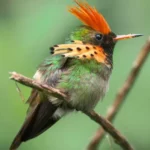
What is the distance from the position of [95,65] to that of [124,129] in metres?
0.36

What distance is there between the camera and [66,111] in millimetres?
2869

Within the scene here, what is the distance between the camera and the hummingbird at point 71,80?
109 inches

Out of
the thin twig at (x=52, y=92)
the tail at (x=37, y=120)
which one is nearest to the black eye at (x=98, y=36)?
the tail at (x=37, y=120)

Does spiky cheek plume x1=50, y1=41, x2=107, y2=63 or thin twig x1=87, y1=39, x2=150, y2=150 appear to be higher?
thin twig x1=87, y1=39, x2=150, y2=150

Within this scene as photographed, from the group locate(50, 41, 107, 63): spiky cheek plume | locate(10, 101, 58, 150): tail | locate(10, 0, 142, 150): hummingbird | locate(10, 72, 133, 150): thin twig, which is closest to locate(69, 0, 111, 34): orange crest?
locate(10, 0, 142, 150): hummingbird

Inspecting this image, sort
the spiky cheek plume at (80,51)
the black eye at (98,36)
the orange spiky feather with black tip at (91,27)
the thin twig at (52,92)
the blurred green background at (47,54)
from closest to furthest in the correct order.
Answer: the thin twig at (52,92), the spiky cheek plume at (80,51), the orange spiky feather with black tip at (91,27), the blurred green background at (47,54), the black eye at (98,36)

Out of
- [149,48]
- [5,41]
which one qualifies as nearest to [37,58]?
[5,41]

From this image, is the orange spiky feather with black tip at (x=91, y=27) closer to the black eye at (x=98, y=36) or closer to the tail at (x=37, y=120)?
the black eye at (x=98, y=36)

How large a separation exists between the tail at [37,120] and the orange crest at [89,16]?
46 centimetres

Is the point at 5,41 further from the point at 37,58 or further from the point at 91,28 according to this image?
the point at 91,28

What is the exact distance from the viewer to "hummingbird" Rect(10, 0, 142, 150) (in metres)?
2.77

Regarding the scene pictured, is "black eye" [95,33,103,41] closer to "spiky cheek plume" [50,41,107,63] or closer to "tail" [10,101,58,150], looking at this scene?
"spiky cheek plume" [50,41,107,63]

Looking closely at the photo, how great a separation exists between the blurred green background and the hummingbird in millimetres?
90

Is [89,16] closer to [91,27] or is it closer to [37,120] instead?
[91,27]
